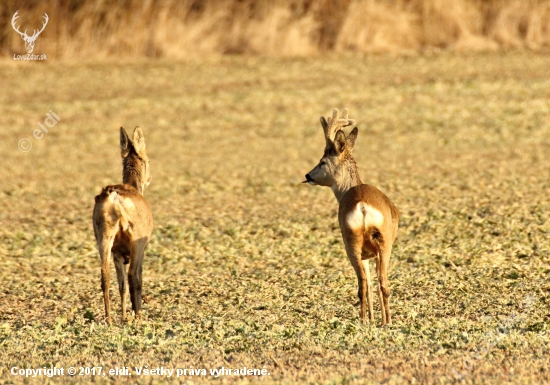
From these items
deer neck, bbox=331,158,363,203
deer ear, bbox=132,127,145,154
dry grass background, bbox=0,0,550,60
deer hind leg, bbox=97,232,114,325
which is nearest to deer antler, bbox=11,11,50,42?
dry grass background, bbox=0,0,550,60

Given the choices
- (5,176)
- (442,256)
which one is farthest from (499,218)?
(5,176)

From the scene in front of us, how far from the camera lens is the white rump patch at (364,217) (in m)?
7.62

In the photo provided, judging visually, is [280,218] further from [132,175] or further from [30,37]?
[30,37]

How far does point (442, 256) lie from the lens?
34.9 ft

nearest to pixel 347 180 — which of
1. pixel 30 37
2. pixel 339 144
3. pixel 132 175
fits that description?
pixel 339 144

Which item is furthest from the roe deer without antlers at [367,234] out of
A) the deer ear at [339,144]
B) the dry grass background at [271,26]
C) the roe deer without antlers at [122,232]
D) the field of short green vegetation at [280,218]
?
the dry grass background at [271,26]

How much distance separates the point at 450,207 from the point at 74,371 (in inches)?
303

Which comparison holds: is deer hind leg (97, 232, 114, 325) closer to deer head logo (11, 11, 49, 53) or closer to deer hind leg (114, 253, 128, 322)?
deer hind leg (114, 253, 128, 322)

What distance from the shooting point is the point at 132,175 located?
9.16 metres

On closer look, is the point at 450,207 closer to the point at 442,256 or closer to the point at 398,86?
the point at 442,256

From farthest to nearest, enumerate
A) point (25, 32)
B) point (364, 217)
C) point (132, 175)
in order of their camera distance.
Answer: point (25, 32), point (132, 175), point (364, 217)

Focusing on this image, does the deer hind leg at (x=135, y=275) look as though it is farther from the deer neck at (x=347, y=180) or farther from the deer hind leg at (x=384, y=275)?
the deer hind leg at (x=384, y=275)

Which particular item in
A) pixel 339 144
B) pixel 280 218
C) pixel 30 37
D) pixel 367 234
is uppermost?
pixel 30 37

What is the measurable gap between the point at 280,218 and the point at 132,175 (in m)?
4.26
